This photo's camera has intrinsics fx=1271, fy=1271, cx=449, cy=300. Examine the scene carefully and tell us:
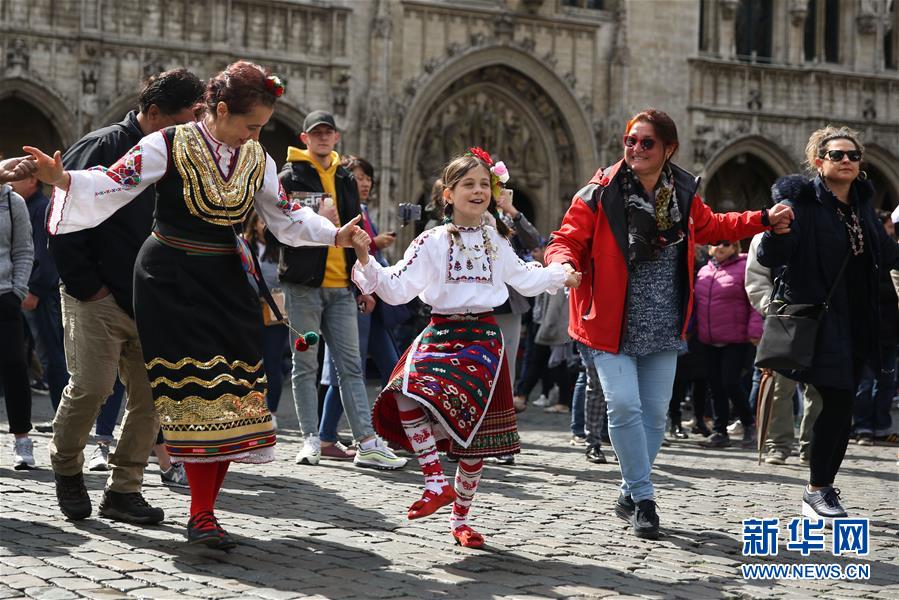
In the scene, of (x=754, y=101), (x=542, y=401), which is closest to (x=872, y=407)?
(x=542, y=401)

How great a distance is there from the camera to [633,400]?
5848mm

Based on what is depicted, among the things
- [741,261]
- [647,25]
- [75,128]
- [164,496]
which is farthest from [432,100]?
[164,496]

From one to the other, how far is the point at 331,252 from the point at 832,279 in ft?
10.7

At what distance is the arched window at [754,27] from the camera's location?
25531 mm

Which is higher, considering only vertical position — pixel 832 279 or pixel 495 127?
pixel 495 127

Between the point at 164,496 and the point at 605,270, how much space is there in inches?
103

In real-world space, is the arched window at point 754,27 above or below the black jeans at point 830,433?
above

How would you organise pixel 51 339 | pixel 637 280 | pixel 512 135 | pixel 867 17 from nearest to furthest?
pixel 637 280, pixel 51 339, pixel 512 135, pixel 867 17

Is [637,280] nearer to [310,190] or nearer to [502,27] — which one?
[310,190]

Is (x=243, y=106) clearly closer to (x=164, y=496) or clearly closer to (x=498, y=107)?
(x=164, y=496)

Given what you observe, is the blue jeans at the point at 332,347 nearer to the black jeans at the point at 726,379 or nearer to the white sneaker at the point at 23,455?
the white sneaker at the point at 23,455

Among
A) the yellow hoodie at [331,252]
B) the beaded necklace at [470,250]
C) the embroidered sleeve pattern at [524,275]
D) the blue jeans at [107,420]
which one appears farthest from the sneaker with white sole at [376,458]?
the beaded necklace at [470,250]

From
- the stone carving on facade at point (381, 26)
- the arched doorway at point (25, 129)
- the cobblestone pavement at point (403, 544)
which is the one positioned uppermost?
the stone carving on facade at point (381, 26)

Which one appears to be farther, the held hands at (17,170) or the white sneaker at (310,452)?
the white sneaker at (310,452)
